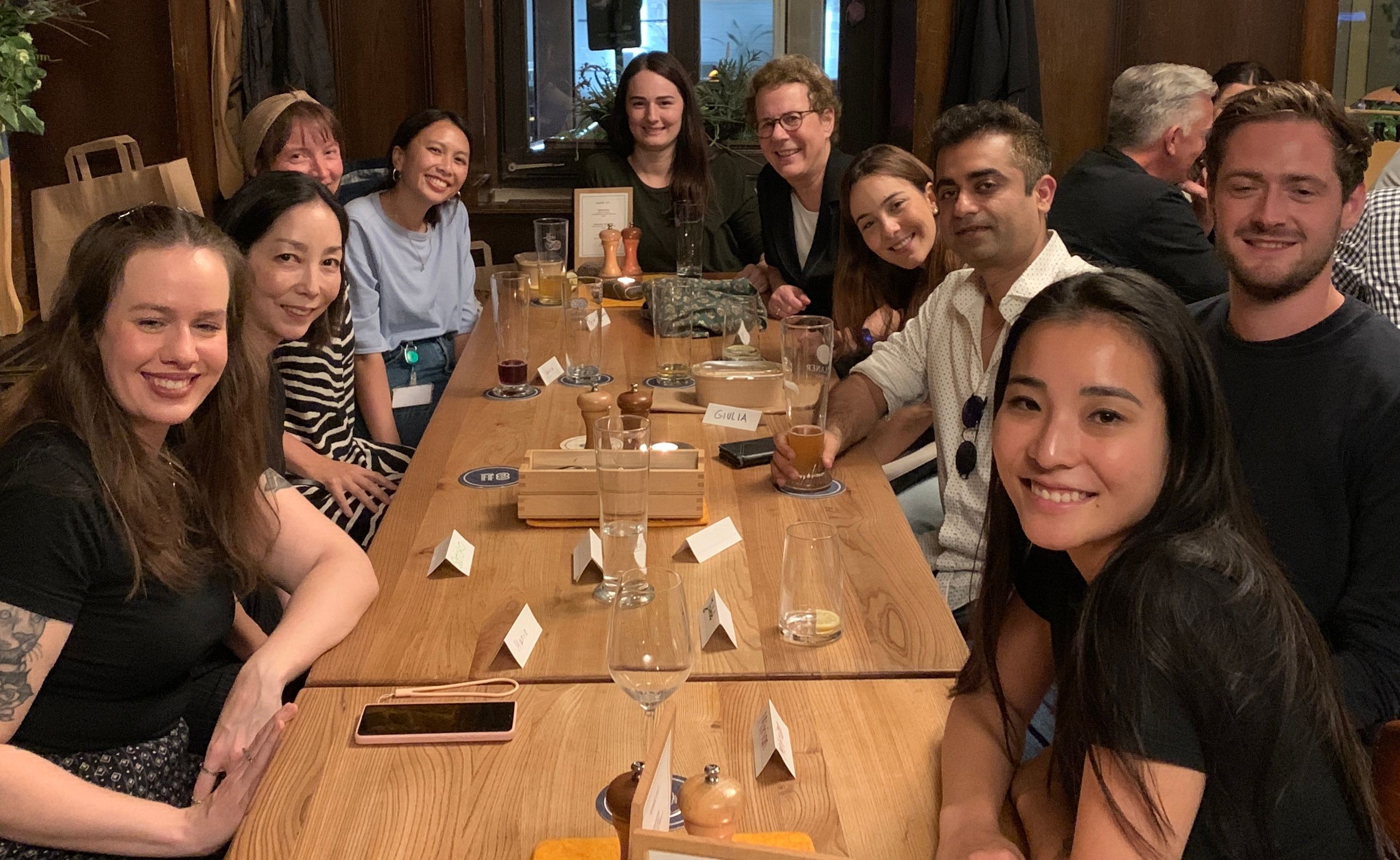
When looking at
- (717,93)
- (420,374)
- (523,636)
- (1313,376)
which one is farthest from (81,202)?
(1313,376)

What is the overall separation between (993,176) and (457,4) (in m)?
3.48

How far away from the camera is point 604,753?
1.37 meters

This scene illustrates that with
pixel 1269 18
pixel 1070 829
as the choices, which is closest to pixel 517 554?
pixel 1070 829

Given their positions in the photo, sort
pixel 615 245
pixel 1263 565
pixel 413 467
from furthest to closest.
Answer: pixel 615 245, pixel 413 467, pixel 1263 565

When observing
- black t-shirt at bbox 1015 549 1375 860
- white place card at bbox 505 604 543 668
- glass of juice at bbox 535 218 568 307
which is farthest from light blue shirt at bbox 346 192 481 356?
black t-shirt at bbox 1015 549 1375 860

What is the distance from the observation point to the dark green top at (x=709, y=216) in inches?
184

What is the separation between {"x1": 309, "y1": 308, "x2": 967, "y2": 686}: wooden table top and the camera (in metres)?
1.58

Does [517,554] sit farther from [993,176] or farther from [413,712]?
[993,176]

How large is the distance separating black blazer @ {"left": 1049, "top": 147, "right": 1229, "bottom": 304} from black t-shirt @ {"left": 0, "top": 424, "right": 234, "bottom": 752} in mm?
2519

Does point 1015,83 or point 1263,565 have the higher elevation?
point 1015,83

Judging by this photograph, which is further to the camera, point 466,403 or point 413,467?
point 466,403

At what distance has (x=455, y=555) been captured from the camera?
185 centimetres

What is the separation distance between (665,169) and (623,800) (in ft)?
12.4

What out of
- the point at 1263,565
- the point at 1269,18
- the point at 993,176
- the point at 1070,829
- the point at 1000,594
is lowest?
the point at 1070,829
